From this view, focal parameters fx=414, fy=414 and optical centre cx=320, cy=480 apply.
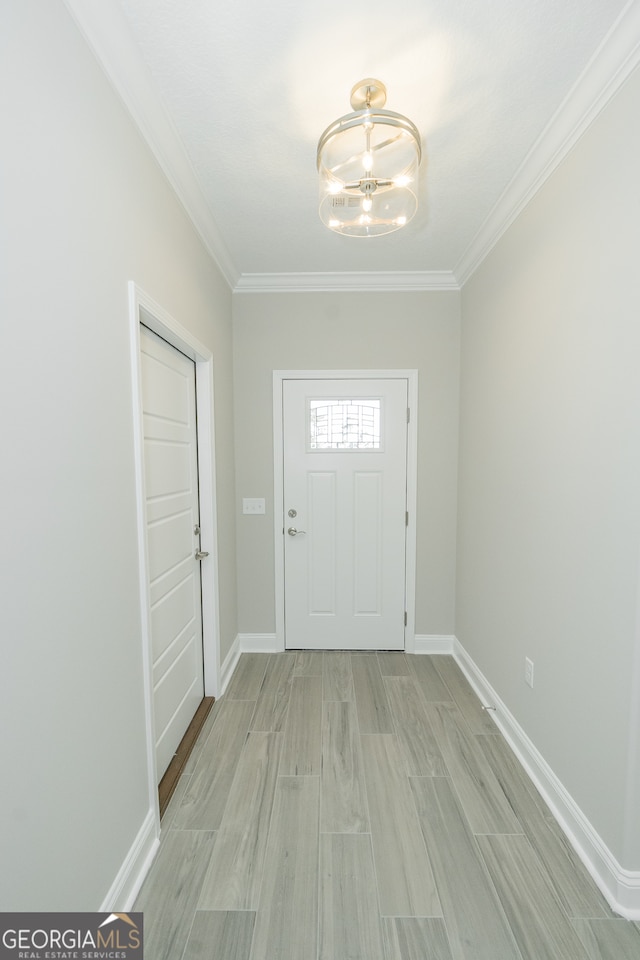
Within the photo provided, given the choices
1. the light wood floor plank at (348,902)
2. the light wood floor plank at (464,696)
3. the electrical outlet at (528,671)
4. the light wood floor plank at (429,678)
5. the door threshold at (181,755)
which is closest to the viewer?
the light wood floor plank at (348,902)

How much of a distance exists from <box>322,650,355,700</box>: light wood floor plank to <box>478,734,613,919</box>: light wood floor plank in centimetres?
81

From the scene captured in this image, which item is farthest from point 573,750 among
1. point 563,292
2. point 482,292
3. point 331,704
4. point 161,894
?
point 482,292

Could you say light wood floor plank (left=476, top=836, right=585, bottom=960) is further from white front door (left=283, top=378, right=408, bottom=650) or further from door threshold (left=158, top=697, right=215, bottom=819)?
white front door (left=283, top=378, right=408, bottom=650)

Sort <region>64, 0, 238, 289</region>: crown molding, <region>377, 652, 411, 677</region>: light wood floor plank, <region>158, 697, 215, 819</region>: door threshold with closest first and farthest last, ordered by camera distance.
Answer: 1. <region>64, 0, 238, 289</region>: crown molding
2. <region>158, 697, 215, 819</region>: door threshold
3. <region>377, 652, 411, 677</region>: light wood floor plank

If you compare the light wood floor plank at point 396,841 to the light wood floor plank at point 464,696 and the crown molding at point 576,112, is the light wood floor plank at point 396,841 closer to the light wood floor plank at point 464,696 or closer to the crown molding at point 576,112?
the light wood floor plank at point 464,696

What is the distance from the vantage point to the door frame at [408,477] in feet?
9.56

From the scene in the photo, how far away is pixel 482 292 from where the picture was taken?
2504 millimetres

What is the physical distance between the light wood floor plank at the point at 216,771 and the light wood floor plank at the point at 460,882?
2.68 feet

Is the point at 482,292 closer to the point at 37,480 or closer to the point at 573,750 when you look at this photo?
the point at 573,750

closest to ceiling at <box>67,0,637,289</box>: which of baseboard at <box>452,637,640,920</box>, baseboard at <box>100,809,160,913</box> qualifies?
baseboard at <box>100,809,160,913</box>

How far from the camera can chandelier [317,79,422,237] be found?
134 centimetres

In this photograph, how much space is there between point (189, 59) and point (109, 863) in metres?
2.46

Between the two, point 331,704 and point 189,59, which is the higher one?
point 189,59

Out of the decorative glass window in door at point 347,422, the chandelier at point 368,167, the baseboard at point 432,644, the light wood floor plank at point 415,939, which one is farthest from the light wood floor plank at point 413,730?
the chandelier at point 368,167
